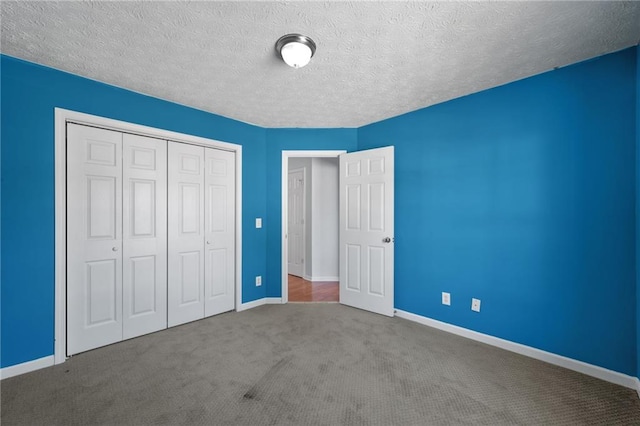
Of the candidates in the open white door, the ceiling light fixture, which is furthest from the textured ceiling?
the open white door

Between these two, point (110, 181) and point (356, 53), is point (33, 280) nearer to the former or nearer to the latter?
point (110, 181)

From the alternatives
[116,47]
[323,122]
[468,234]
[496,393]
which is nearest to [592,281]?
[468,234]

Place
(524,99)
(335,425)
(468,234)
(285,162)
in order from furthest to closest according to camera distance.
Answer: (285,162), (468,234), (524,99), (335,425)

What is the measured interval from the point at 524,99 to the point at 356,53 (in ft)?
5.25

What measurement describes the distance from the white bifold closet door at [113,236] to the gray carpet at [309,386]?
0.77 ft

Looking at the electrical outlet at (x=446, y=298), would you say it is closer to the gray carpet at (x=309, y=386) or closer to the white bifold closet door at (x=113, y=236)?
the gray carpet at (x=309, y=386)

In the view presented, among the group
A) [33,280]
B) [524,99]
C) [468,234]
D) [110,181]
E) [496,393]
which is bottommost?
[496,393]

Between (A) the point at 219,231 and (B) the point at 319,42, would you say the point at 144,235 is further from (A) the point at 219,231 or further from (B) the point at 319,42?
(B) the point at 319,42

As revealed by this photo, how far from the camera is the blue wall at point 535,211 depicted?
207 centimetres

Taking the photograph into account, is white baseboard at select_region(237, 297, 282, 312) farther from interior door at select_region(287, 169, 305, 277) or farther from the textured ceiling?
the textured ceiling

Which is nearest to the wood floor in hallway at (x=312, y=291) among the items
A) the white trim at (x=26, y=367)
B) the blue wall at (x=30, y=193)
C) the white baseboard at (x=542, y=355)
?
the white baseboard at (x=542, y=355)

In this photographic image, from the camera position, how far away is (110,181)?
2623 millimetres

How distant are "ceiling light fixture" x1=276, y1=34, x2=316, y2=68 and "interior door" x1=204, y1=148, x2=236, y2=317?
5.90 ft

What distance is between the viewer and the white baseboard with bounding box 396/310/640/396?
2.03 metres
